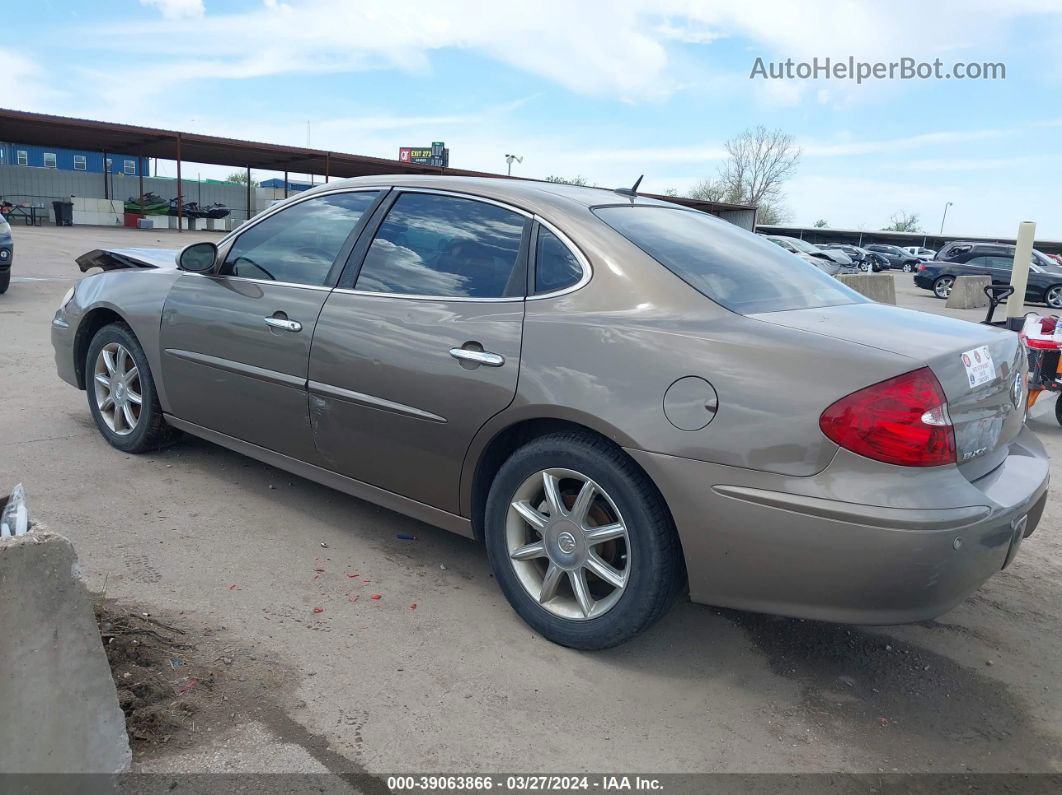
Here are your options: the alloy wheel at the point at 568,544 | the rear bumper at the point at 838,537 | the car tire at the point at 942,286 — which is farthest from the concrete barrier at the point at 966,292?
the alloy wheel at the point at 568,544

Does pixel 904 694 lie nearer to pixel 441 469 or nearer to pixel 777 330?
pixel 777 330

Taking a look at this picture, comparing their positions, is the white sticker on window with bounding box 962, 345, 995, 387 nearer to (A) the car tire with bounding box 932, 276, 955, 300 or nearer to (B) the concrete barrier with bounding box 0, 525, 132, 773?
(B) the concrete barrier with bounding box 0, 525, 132, 773

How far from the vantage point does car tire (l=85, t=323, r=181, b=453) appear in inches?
178

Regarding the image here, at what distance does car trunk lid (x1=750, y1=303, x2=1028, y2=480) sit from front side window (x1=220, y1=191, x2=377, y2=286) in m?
1.96

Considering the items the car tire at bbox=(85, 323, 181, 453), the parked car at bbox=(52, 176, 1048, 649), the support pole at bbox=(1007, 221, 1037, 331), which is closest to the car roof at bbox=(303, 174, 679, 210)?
the parked car at bbox=(52, 176, 1048, 649)

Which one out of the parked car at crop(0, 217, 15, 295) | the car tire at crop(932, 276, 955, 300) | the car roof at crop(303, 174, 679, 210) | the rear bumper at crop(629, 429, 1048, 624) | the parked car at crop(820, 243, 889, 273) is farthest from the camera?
the parked car at crop(820, 243, 889, 273)

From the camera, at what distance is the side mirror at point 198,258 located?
13.8 ft

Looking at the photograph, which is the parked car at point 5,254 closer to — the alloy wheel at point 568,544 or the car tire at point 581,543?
the car tire at point 581,543

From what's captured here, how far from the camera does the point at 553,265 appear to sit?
3.12m

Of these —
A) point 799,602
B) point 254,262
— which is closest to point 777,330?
point 799,602

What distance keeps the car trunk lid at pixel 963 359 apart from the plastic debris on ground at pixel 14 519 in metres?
2.16

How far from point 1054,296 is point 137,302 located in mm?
25235

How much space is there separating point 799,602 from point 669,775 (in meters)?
0.64

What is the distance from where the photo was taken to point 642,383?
2705 millimetres
